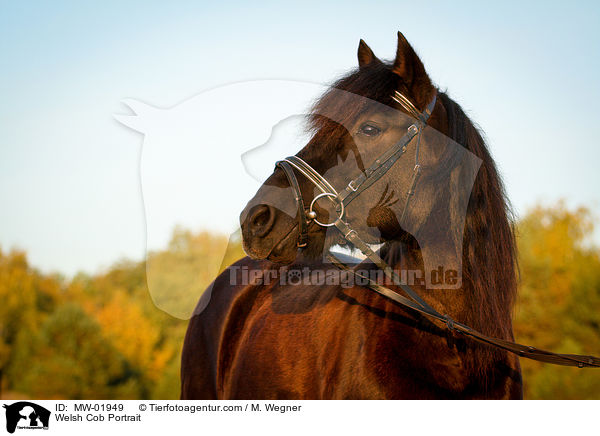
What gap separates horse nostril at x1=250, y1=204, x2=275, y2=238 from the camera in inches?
106

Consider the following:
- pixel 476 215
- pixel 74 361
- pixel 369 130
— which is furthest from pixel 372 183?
pixel 74 361

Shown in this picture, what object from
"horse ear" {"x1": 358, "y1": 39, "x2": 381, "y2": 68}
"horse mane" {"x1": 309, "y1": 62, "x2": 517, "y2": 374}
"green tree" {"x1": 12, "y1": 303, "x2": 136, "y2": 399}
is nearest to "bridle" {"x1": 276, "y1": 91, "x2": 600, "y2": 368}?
"horse mane" {"x1": 309, "y1": 62, "x2": 517, "y2": 374}

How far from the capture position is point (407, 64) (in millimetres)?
2900

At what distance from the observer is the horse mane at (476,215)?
112 inches

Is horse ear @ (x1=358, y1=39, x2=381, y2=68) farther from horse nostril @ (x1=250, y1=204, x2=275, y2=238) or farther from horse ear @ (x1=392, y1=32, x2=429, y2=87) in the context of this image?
horse nostril @ (x1=250, y1=204, x2=275, y2=238)

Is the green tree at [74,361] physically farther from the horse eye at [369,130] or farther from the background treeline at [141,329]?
the horse eye at [369,130]

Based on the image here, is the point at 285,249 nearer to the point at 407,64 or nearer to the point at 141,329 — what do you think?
the point at 407,64

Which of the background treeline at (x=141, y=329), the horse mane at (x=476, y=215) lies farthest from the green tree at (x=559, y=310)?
the horse mane at (x=476, y=215)

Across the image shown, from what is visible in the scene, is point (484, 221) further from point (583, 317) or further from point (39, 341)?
point (39, 341)

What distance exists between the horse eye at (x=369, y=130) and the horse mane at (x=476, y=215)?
9cm
